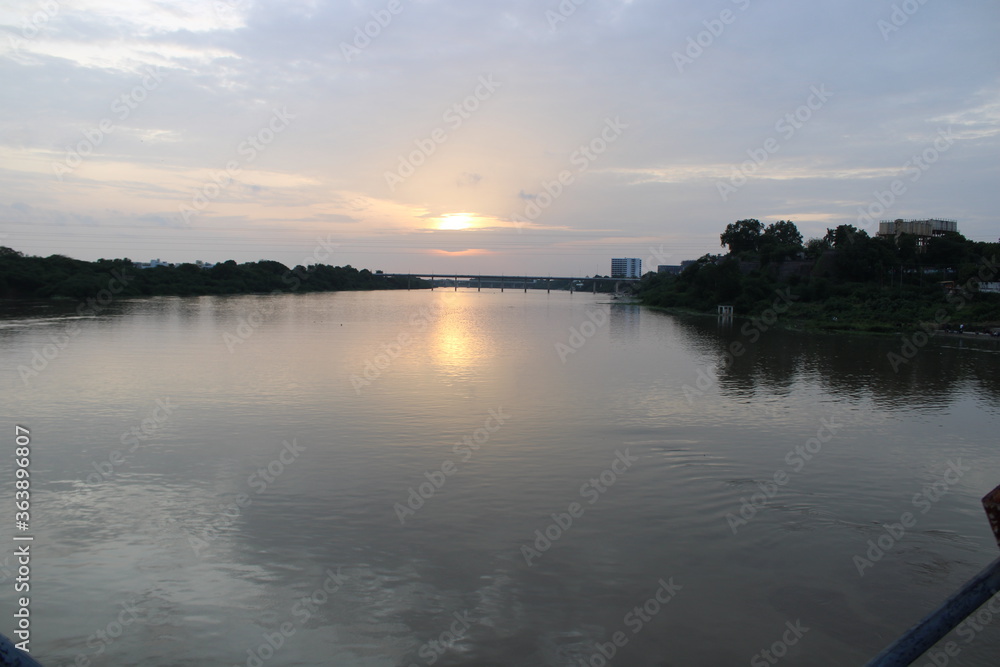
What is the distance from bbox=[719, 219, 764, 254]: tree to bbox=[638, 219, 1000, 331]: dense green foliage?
3.62 meters

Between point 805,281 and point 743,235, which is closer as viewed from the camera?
point 805,281

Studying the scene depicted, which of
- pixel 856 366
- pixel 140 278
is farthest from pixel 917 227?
pixel 140 278

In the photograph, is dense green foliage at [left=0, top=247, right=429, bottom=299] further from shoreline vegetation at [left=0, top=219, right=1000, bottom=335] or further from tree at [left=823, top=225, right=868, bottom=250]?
tree at [left=823, top=225, right=868, bottom=250]

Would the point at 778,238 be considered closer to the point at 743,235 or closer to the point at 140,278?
the point at 743,235

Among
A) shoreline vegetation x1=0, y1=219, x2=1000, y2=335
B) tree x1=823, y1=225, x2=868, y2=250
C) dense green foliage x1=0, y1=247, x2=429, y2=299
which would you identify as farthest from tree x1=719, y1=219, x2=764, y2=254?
dense green foliage x1=0, y1=247, x2=429, y2=299

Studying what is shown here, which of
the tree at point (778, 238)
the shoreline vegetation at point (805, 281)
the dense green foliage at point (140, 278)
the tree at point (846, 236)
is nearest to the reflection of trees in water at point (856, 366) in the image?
the shoreline vegetation at point (805, 281)

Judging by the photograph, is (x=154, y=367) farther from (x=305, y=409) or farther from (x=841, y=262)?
(x=841, y=262)

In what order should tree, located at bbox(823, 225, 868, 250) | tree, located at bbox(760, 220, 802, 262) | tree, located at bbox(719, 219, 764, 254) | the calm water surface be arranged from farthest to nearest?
tree, located at bbox(719, 219, 764, 254) < tree, located at bbox(760, 220, 802, 262) < tree, located at bbox(823, 225, 868, 250) < the calm water surface

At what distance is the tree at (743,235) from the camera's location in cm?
9144

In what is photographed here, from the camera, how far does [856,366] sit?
2669 centimetres

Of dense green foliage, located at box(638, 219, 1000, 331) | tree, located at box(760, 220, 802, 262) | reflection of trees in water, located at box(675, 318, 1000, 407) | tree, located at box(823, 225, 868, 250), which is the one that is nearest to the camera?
reflection of trees in water, located at box(675, 318, 1000, 407)

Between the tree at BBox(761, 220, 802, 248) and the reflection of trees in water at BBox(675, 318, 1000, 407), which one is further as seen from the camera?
the tree at BBox(761, 220, 802, 248)

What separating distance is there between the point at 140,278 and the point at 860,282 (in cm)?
7965

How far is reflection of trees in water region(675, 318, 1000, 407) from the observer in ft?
68.5
